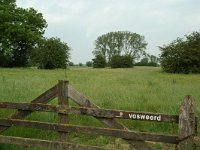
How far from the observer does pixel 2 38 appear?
56.6 metres

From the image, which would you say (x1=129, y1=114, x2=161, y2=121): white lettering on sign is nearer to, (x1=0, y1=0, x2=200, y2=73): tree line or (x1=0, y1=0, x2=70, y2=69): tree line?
(x1=0, y1=0, x2=200, y2=73): tree line

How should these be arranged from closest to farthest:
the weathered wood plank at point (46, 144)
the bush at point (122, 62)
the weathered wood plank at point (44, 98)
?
the weathered wood plank at point (46, 144) → the weathered wood plank at point (44, 98) → the bush at point (122, 62)

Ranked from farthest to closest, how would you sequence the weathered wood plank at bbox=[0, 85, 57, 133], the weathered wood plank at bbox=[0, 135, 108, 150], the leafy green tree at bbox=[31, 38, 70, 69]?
the leafy green tree at bbox=[31, 38, 70, 69]
the weathered wood plank at bbox=[0, 85, 57, 133]
the weathered wood plank at bbox=[0, 135, 108, 150]

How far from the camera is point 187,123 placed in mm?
6211

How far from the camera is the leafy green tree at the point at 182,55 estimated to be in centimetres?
4309

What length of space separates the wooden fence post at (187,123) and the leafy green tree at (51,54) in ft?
159

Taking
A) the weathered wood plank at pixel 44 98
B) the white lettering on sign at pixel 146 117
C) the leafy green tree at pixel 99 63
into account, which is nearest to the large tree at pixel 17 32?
the leafy green tree at pixel 99 63

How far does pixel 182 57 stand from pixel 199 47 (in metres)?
2.31

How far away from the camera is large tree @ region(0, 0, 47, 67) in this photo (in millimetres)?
55969

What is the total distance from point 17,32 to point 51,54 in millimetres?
6315

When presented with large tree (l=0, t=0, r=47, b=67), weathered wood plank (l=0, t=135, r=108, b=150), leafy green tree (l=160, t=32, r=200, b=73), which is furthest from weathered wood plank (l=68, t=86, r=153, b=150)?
large tree (l=0, t=0, r=47, b=67)

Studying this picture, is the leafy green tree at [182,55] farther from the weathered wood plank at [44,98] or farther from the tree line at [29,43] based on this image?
the weathered wood plank at [44,98]

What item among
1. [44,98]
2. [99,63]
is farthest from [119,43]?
[44,98]

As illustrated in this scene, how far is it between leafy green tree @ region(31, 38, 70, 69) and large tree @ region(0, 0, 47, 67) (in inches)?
103
